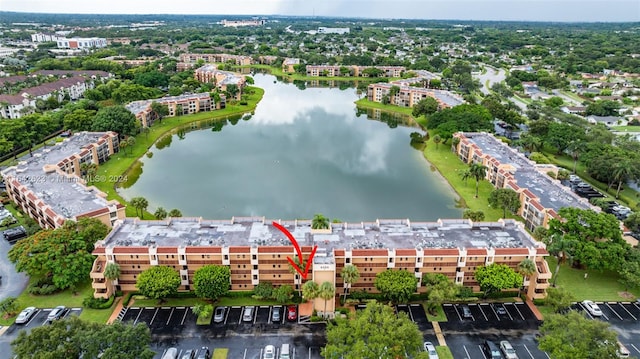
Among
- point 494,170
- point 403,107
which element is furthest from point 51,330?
point 403,107

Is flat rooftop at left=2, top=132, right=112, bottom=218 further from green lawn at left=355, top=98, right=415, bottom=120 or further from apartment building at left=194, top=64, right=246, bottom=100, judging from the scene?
green lawn at left=355, top=98, right=415, bottom=120

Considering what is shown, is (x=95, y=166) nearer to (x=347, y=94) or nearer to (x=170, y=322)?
(x=170, y=322)

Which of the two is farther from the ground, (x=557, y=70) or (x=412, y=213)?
(x=557, y=70)

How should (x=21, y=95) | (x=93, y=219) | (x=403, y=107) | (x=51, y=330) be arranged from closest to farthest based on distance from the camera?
(x=51, y=330) < (x=93, y=219) < (x=21, y=95) < (x=403, y=107)

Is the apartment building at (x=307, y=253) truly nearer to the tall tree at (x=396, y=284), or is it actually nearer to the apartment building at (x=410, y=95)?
the tall tree at (x=396, y=284)

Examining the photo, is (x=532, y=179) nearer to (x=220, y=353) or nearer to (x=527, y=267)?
(x=527, y=267)

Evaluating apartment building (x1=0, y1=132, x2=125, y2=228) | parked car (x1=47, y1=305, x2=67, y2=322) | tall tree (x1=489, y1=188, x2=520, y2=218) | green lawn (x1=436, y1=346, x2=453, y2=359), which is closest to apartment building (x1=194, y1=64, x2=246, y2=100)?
apartment building (x1=0, y1=132, x2=125, y2=228)

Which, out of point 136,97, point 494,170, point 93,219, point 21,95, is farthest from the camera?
point 136,97
